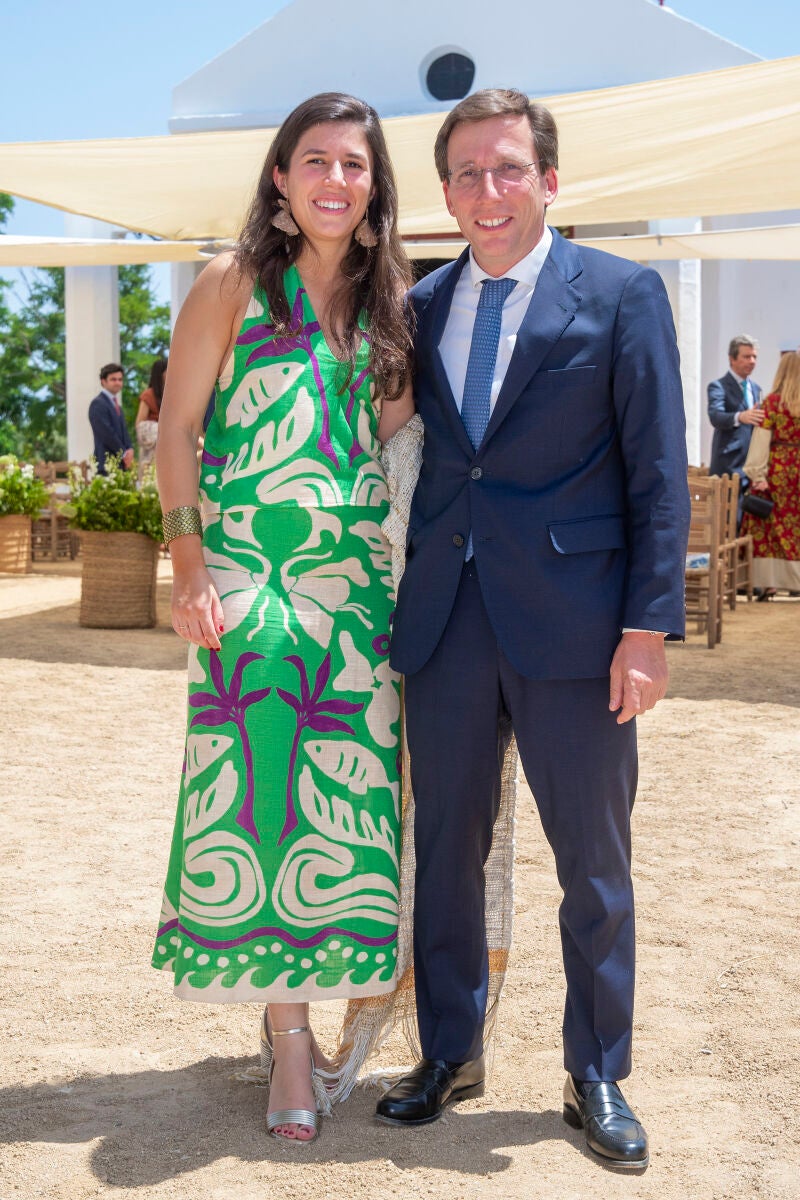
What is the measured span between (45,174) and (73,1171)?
7.03 meters

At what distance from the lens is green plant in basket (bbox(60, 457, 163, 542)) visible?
8734mm

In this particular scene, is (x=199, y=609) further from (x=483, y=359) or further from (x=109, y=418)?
(x=109, y=418)

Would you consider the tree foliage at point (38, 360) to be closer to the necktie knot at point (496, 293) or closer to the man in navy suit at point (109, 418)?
the man in navy suit at point (109, 418)

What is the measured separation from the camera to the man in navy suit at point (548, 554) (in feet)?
7.98

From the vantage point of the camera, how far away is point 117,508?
875 cm

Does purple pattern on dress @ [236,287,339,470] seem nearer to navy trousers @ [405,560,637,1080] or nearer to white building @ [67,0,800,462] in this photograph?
navy trousers @ [405,560,637,1080]

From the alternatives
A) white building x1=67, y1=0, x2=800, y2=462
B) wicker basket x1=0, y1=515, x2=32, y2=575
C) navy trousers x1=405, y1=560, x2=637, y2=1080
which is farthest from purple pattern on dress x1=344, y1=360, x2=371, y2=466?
white building x1=67, y1=0, x2=800, y2=462

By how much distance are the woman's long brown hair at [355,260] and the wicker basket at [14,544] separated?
10245 mm

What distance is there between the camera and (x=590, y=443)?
2.47 m

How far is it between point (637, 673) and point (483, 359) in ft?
2.16

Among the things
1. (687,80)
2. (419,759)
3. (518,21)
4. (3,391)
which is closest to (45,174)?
(687,80)

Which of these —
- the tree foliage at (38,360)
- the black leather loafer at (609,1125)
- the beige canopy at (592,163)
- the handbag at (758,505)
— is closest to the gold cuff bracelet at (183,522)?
the black leather loafer at (609,1125)

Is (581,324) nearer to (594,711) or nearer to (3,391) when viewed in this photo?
(594,711)

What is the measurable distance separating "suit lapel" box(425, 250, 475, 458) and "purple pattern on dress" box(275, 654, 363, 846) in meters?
0.51
